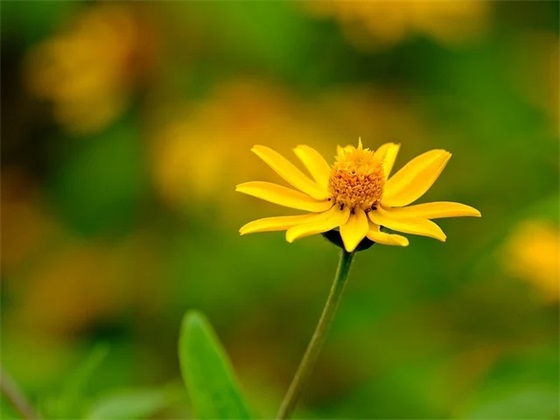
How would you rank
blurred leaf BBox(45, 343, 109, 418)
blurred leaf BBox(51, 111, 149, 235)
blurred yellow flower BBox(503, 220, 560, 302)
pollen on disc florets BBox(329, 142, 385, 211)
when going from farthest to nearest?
blurred leaf BBox(51, 111, 149, 235) < blurred yellow flower BBox(503, 220, 560, 302) < blurred leaf BBox(45, 343, 109, 418) < pollen on disc florets BBox(329, 142, 385, 211)

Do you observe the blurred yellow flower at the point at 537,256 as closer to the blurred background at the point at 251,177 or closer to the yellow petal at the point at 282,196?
the blurred background at the point at 251,177

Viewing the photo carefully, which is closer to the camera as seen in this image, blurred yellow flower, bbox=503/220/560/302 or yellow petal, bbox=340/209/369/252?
yellow petal, bbox=340/209/369/252

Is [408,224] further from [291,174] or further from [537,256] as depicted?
[537,256]

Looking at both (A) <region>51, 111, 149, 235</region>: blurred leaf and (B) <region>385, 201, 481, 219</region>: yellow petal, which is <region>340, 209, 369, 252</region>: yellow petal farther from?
(A) <region>51, 111, 149, 235</region>: blurred leaf

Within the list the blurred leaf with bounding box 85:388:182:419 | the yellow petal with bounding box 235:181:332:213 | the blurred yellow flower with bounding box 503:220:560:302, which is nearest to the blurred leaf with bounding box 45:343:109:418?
the blurred leaf with bounding box 85:388:182:419

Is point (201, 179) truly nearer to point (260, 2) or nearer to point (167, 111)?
point (167, 111)

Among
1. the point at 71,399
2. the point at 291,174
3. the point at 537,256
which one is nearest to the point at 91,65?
the point at 537,256

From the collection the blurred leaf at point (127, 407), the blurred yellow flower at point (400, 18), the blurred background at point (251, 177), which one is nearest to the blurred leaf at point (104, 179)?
the blurred background at point (251, 177)

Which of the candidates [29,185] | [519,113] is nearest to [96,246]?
[29,185]
